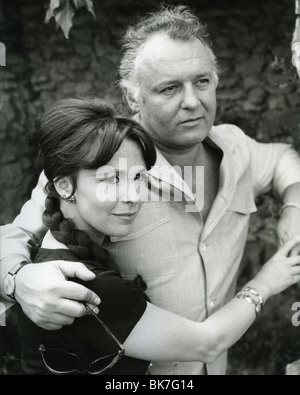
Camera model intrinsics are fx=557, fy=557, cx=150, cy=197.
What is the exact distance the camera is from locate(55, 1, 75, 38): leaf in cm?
204

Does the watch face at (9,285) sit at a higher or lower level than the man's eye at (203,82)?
lower

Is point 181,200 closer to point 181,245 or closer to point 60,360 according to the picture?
point 181,245

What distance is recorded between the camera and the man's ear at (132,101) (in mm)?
1851

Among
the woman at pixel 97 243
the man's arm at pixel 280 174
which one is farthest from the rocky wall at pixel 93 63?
the woman at pixel 97 243

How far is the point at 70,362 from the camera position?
1.52m

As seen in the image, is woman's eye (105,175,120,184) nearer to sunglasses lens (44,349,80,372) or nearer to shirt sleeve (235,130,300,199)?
sunglasses lens (44,349,80,372)

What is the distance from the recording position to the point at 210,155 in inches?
80.0

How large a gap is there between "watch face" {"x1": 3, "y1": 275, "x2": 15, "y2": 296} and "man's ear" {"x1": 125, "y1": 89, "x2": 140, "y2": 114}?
690 mm

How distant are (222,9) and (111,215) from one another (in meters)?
1.18

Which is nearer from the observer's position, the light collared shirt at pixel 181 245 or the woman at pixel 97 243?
the woman at pixel 97 243

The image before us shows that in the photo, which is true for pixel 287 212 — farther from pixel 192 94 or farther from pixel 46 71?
pixel 46 71

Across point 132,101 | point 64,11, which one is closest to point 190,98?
point 132,101

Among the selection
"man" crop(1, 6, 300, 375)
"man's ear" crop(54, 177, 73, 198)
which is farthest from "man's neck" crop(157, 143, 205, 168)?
"man's ear" crop(54, 177, 73, 198)

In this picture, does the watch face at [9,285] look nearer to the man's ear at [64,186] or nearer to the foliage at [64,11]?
the man's ear at [64,186]
